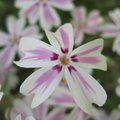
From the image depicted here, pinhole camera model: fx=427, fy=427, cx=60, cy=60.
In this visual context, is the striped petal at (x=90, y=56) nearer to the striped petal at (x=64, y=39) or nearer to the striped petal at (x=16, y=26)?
the striped petal at (x=64, y=39)

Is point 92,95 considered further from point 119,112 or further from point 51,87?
point 119,112

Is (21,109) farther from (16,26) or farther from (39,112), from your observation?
(16,26)

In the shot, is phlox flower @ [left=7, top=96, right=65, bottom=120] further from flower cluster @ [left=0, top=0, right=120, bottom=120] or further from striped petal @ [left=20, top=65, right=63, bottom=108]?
striped petal @ [left=20, top=65, right=63, bottom=108]

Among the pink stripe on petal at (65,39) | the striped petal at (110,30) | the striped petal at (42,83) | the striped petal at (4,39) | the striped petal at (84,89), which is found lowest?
the striped petal at (110,30)

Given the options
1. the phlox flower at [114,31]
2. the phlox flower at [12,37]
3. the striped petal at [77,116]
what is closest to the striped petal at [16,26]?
the phlox flower at [12,37]

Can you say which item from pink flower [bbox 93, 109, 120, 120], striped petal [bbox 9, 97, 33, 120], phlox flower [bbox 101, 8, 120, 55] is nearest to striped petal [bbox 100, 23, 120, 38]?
phlox flower [bbox 101, 8, 120, 55]

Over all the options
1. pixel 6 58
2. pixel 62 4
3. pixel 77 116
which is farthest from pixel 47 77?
pixel 62 4

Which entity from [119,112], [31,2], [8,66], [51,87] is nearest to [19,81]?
[8,66]
